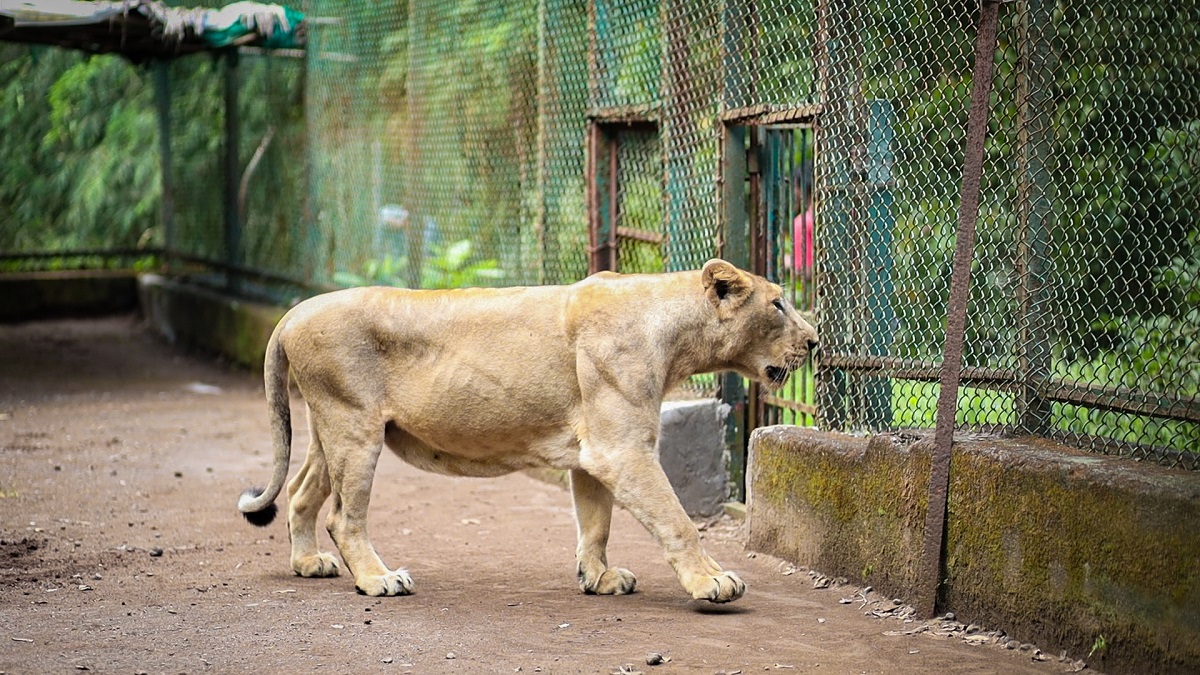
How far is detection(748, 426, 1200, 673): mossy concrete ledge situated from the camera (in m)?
4.42

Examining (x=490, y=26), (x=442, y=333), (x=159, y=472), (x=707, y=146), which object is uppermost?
(x=490, y=26)

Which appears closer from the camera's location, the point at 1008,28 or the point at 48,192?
the point at 1008,28

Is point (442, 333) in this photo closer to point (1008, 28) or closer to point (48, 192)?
point (1008, 28)

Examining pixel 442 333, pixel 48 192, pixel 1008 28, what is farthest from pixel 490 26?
pixel 48 192

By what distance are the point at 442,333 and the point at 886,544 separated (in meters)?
2.06

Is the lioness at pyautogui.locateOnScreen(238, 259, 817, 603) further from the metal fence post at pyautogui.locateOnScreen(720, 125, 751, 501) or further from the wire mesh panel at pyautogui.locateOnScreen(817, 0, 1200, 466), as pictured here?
the metal fence post at pyautogui.locateOnScreen(720, 125, 751, 501)

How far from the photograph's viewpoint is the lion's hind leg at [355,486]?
→ 5.83 metres

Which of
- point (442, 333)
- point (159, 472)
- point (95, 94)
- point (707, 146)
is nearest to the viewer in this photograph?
point (442, 333)

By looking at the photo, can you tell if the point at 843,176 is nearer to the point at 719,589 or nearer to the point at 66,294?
the point at 719,589

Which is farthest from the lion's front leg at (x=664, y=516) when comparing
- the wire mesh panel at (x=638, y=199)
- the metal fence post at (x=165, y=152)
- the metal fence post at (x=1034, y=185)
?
the metal fence post at (x=165, y=152)

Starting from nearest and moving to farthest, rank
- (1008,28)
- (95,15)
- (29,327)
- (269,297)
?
(1008,28), (95,15), (269,297), (29,327)

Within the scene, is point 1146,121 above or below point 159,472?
above

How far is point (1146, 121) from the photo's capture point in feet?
20.7

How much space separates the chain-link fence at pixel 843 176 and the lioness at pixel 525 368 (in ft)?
2.34
